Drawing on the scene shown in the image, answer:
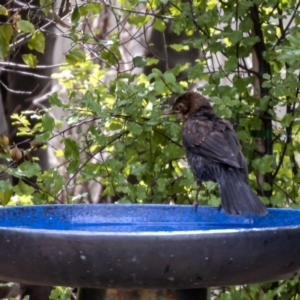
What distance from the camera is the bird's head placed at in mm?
4863

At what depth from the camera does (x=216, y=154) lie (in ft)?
13.7

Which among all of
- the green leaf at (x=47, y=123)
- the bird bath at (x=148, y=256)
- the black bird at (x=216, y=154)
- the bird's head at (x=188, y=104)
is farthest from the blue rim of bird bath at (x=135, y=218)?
the bird's head at (x=188, y=104)

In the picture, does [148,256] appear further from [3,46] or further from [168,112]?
[168,112]

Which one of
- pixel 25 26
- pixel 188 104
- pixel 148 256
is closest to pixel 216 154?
pixel 188 104

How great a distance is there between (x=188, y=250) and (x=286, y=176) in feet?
9.19


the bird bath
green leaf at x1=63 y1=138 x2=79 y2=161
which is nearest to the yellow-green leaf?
green leaf at x1=63 y1=138 x2=79 y2=161

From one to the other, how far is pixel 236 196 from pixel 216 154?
63 centimetres

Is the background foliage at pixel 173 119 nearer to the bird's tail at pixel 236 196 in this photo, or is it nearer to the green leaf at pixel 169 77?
the green leaf at pixel 169 77

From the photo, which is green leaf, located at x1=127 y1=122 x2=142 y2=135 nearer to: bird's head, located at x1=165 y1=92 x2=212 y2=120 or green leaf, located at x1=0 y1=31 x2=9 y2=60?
bird's head, located at x1=165 y1=92 x2=212 y2=120

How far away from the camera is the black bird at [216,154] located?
380cm

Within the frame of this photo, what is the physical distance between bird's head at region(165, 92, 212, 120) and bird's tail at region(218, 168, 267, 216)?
859 mm

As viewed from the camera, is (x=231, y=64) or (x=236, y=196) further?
(x=231, y=64)

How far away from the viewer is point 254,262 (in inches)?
84.6

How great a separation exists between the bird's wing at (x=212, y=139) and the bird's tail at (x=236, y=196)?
68 millimetres
